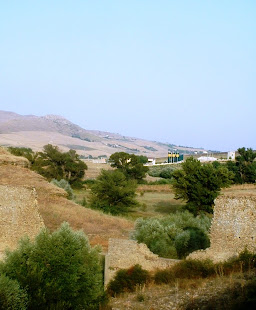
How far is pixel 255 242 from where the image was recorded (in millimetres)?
12812

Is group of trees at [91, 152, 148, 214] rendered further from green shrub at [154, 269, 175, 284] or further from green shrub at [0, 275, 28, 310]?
green shrub at [0, 275, 28, 310]

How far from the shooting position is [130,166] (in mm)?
58469

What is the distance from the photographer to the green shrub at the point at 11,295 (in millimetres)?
9320

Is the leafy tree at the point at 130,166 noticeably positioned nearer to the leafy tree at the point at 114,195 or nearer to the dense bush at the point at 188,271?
the leafy tree at the point at 114,195

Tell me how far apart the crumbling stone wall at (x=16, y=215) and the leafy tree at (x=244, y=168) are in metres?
41.9

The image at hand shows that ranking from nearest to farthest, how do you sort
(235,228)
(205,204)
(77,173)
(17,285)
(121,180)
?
1. (17,285)
2. (235,228)
3. (205,204)
4. (121,180)
5. (77,173)

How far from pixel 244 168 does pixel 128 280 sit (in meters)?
46.6


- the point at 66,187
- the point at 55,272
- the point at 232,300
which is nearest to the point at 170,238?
the point at 232,300

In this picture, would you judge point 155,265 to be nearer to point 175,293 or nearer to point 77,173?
point 175,293

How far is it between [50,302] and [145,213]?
86.7ft

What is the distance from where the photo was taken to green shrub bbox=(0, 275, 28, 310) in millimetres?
9320

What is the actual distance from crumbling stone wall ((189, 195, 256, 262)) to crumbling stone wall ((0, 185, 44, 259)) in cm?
481

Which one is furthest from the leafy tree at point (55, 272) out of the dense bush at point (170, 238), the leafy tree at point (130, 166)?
the leafy tree at point (130, 166)

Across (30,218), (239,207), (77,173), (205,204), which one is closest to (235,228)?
(239,207)
